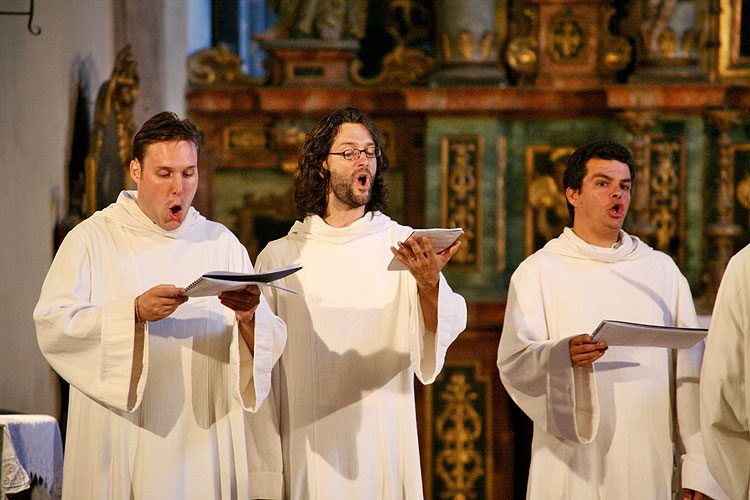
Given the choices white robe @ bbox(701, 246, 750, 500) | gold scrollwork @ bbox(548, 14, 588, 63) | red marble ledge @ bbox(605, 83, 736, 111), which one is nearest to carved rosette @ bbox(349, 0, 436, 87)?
gold scrollwork @ bbox(548, 14, 588, 63)

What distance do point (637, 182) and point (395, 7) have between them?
213 cm

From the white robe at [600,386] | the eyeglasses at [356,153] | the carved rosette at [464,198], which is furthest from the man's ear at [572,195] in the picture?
the carved rosette at [464,198]

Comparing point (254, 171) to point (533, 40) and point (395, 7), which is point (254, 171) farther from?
point (533, 40)

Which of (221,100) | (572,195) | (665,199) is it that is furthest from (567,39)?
(572,195)

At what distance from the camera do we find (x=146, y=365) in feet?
12.5

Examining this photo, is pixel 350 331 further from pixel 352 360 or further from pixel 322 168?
pixel 322 168

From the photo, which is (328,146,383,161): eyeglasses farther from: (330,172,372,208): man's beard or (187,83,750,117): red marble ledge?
(187,83,750,117): red marble ledge

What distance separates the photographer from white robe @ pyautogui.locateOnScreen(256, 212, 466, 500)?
4.21 m

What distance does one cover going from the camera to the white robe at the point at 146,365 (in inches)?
149

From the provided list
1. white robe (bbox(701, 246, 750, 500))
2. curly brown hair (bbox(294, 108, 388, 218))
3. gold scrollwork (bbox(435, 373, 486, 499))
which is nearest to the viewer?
white robe (bbox(701, 246, 750, 500))

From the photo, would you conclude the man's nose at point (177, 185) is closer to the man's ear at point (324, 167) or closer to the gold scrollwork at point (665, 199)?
the man's ear at point (324, 167)

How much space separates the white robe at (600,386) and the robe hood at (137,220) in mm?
1431

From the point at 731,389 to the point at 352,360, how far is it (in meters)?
1.46

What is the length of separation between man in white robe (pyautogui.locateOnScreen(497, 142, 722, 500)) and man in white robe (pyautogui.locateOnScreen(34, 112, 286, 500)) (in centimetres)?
119
